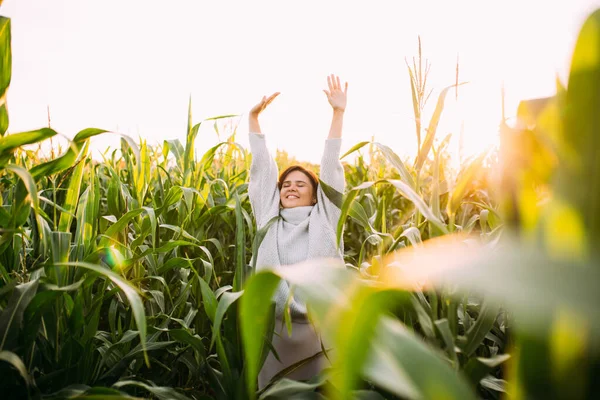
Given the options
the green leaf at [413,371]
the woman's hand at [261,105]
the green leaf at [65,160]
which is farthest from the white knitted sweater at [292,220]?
the green leaf at [413,371]

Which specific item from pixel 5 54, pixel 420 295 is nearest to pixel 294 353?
pixel 420 295

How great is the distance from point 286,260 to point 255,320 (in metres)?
1.19

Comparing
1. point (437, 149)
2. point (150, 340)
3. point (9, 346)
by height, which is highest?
point (437, 149)

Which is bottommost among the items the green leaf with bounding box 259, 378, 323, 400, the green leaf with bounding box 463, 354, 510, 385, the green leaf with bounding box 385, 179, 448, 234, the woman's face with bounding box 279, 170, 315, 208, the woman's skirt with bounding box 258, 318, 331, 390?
the woman's skirt with bounding box 258, 318, 331, 390

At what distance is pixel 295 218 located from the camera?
1.77 meters

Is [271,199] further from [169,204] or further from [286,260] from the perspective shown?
[169,204]

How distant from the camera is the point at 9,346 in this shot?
742mm

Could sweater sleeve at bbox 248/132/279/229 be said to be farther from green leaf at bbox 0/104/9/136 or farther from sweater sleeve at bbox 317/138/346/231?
green leaf at bbox 0/104/9/136

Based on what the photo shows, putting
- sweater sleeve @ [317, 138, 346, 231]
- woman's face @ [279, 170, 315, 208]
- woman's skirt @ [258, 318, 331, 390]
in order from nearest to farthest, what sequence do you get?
woman's skirt @ [258, 318, 331, 390]
sweater sleeve @ [317, 138, 346, 231]
woman's face @ [279, 170, 315, 208]

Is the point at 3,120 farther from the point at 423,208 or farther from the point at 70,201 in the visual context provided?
the point at 423,208

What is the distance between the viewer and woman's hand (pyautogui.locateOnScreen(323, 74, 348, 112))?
1.72m

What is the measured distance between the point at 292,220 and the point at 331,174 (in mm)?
277

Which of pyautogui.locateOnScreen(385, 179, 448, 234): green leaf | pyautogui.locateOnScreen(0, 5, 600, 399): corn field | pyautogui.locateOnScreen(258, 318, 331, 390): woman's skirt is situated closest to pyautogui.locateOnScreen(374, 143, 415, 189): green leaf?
pyautogui.locateOnScreen(0, 5, 600, 399): corn field

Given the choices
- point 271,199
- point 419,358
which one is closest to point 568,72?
point 419,358
